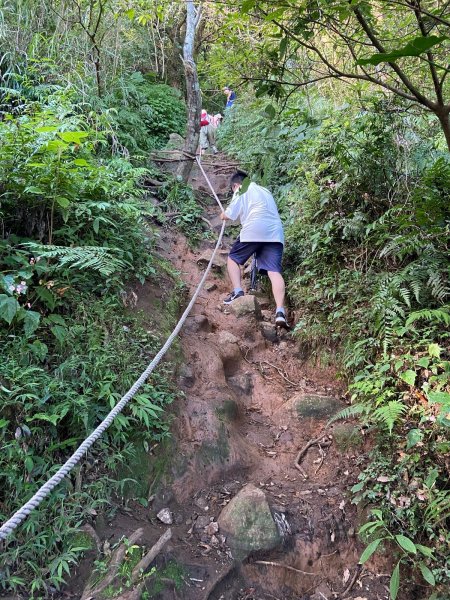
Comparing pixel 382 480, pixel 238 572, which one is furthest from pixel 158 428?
pixel 382 480

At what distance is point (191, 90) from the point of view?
7.00m

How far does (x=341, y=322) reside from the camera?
402cm

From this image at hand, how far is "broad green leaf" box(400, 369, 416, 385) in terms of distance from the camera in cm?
290

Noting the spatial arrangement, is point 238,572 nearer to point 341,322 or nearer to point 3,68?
point 341,322

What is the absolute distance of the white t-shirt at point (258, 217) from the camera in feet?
16.6

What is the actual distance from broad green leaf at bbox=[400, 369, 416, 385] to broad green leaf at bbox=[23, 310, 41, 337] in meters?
2.49

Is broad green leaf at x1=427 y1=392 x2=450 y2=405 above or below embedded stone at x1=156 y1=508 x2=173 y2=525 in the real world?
above

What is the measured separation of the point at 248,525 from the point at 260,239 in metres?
3.19

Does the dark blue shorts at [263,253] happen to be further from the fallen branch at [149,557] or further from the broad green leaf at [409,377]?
the fallen branch at [149,557]

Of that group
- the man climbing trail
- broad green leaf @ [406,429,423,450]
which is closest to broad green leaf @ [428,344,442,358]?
broad green leaf @ [406,429,423,450]

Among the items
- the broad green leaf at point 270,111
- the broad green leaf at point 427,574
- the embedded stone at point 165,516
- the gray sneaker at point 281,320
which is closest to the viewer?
the broad green leaf at point 270,111

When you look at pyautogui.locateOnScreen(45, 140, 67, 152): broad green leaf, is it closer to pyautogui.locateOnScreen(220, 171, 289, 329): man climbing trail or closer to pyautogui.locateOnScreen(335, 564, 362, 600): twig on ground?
pyautogui.locateOnScreen(220, 171, 289, 329): man climbing trail

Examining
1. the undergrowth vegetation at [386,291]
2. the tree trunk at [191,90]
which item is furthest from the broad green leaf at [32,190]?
the tree trunk at [191,90]

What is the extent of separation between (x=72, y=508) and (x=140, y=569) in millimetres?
490
